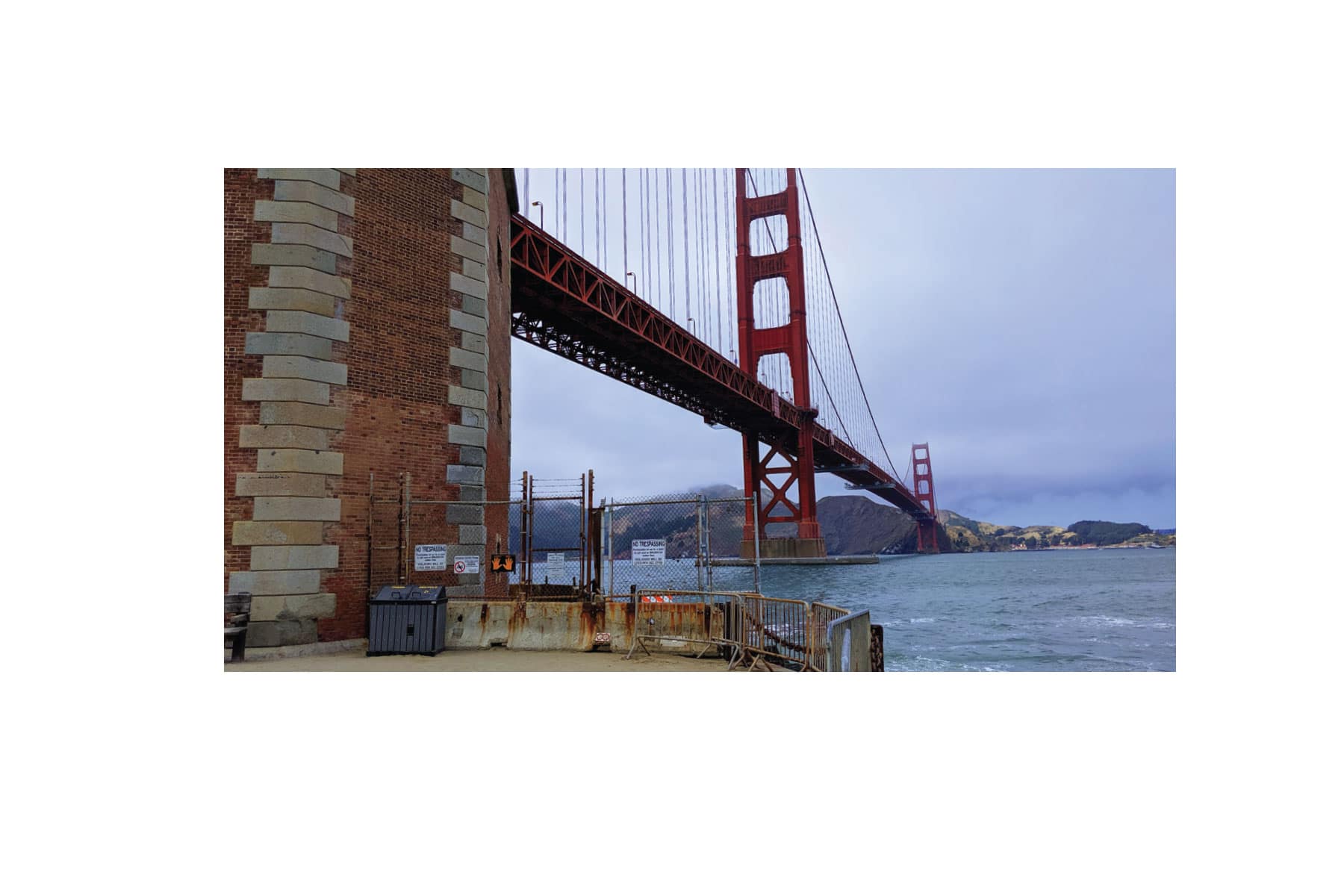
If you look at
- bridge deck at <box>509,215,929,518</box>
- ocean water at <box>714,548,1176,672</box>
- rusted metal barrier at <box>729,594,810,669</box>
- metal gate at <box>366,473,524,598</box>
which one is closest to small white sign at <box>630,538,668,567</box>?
rusted metal barrier at <box>729,594,810,669</box>

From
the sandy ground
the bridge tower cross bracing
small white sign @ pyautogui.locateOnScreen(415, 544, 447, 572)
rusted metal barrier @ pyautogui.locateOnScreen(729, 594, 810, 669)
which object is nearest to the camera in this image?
the sandy ground

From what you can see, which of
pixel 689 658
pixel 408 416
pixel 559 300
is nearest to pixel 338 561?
pixel 408 416

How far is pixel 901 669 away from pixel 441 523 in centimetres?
1188

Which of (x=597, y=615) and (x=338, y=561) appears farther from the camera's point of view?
(x=597, y=615)

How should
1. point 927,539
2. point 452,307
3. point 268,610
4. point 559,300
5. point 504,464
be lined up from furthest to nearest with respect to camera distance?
point 927,539
point 559,300
point 504,464
point 452,307
point 268,610

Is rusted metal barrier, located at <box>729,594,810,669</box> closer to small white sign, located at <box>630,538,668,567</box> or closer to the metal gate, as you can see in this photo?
small white sign, located at <box>630,538,668,567</box>

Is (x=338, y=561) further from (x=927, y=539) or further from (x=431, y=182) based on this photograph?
(x=927, y=539)

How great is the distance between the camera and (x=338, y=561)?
1038 centimetres

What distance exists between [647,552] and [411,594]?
327 centimetres

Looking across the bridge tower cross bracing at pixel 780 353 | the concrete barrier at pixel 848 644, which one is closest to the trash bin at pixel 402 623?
the concrete barrier at pixel 848 644

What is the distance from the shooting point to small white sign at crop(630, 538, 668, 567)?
1091cm

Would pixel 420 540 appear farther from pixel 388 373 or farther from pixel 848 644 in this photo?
pixel 848 644

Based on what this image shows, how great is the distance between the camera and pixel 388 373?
11.0 m

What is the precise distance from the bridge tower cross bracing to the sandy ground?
41861 millimetres
